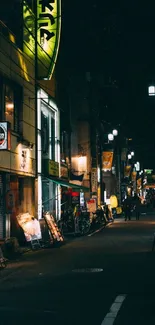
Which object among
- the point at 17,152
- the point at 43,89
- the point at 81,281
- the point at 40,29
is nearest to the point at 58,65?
the point at 43,89

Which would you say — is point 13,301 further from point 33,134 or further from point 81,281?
point 33,134

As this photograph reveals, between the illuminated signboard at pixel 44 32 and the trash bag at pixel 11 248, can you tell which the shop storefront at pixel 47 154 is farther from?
the trash bag at pixel 11 248

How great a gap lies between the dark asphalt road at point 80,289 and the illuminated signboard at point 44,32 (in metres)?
10.4

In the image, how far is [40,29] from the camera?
1006 inches

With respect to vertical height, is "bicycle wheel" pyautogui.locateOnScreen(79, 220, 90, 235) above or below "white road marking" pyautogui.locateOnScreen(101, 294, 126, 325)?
above

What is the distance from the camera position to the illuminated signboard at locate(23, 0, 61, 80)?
2497 centimetres

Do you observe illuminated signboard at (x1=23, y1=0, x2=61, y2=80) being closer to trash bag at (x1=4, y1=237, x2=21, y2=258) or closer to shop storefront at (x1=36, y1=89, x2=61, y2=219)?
shop storefront at (x1=36, y1=89, x2=61, y2=219)

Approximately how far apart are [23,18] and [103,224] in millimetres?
16810

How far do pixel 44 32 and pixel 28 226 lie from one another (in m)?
9.95

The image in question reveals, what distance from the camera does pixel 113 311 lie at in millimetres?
9109

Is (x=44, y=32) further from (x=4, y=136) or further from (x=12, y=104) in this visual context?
(x=4, y=136)

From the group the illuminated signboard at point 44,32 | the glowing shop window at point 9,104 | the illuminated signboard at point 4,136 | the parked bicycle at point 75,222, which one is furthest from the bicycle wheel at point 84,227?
the illuminated signboard at point 4,136

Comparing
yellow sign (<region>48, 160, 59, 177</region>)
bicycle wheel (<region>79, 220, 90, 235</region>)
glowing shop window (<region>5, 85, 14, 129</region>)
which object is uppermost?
glowing shop window (<region>5, 85, 14, 129</region>)

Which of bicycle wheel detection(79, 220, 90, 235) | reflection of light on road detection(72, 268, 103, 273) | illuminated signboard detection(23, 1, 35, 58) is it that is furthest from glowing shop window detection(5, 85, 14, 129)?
reflection of light on road detection(72, 268, 103, 273)
